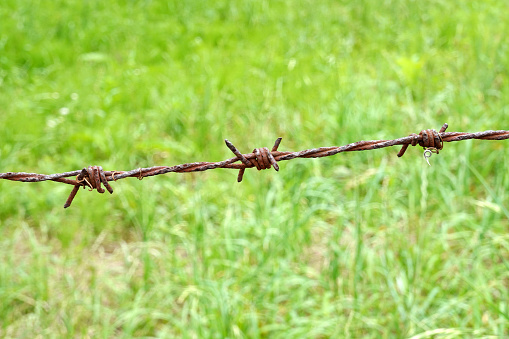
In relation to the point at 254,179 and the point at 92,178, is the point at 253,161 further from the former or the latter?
the point at 254,179

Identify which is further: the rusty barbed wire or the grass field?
the grass field

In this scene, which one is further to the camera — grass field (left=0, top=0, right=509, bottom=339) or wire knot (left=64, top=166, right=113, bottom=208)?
grass field (left=0, top=0, right=509, bottom=339)

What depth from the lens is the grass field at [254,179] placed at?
268 cm

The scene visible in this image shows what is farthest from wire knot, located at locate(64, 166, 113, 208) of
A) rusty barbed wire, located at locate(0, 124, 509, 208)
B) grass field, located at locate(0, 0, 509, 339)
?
grass field, located at locate(0, 0, 509, 339)

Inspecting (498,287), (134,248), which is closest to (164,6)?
(134,248)

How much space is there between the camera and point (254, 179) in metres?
3.63

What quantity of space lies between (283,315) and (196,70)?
303cm

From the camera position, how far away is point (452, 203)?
3.23m

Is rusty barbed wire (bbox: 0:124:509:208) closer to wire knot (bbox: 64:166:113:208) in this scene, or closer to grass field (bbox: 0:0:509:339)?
wire knot (bbox: 64:166:113:208)

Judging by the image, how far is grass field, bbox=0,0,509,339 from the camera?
268 cm

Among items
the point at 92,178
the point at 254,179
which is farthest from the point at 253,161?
the point at 254,179

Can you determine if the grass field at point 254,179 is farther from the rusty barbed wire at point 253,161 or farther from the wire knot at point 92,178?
the wire knot at point 92,178

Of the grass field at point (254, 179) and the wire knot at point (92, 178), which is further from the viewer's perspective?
the grass field at point (254, 179)

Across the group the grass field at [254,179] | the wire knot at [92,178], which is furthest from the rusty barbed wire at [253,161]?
the grass field at [254,179]
